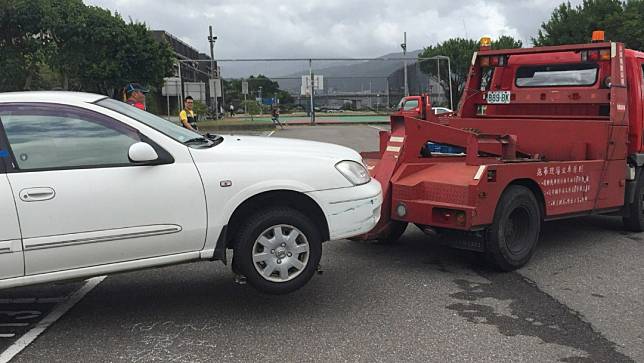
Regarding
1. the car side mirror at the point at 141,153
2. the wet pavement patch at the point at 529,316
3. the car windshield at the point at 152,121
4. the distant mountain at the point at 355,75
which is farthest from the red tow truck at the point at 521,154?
the distant mountain at the point at 355,75

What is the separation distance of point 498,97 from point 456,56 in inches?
1607

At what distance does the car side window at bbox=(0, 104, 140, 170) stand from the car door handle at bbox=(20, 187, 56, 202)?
0.17 metres

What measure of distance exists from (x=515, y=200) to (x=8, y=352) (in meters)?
4.45

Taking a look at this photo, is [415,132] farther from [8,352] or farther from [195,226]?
[8,352]

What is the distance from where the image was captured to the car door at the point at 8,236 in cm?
370

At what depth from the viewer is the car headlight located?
179 inches

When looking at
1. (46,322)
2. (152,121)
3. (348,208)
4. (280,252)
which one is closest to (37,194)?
(152,121)

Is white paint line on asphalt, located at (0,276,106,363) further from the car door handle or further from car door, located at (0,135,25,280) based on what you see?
the car door handle

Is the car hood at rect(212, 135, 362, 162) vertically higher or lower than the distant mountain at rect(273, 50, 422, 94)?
lower

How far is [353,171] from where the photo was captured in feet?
15.2

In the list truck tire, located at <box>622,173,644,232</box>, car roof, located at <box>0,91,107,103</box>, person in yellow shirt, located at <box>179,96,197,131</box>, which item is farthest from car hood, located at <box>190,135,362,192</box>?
person in yellow shirt, located at <box>179,96,197,131</box>

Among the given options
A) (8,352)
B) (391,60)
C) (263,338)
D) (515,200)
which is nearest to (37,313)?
(8,352)

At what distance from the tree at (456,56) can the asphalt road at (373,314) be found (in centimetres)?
1520

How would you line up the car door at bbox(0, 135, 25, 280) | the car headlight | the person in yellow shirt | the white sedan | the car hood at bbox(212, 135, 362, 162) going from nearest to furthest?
the car door at bbox(0, 135, 25, 280) → the white sedan → the car hood at bbox(212, 135, 362, 162) → the car headlight → the person in yellow shirt
